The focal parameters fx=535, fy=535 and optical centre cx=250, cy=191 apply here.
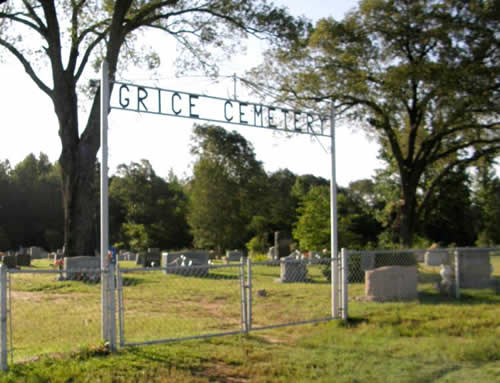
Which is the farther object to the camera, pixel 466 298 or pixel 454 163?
pixel 454 163

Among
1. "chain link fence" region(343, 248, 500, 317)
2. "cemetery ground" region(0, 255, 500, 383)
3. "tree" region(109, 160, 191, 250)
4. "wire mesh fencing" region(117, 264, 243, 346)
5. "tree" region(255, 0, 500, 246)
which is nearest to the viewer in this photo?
"cemetery ground" region(0, 255, 500, 383)

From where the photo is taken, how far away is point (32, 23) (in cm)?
1991

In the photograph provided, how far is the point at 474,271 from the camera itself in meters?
14.3

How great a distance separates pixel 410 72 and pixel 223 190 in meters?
26.7

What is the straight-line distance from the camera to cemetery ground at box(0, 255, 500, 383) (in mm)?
6273

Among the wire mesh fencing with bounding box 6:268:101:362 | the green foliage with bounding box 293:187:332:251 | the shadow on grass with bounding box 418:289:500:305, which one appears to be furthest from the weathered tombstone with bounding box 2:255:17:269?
the shadow on grass with bounding box 418:289:500:305

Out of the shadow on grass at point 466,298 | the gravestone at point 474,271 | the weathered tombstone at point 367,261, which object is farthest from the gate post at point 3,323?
A: the weathered tombstone at point 367,261

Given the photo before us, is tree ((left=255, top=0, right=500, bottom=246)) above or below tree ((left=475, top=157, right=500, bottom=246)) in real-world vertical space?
above

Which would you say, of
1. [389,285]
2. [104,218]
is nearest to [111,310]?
[104,218]

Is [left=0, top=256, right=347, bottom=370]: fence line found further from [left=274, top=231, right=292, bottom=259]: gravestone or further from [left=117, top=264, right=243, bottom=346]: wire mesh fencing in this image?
[left=274, top=231, right=292, bottom=259]: gravestone

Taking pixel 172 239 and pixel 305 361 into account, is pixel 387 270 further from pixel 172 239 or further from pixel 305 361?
pixel 172 239

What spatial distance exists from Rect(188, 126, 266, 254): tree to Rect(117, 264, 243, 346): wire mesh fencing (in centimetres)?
2867

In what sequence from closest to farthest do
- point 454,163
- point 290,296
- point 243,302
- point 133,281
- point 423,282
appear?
point 243,302 → point 290,296 → point 423,282 → point 133,281 → point 454,163

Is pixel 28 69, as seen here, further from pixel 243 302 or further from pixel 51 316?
pixel 243 302
